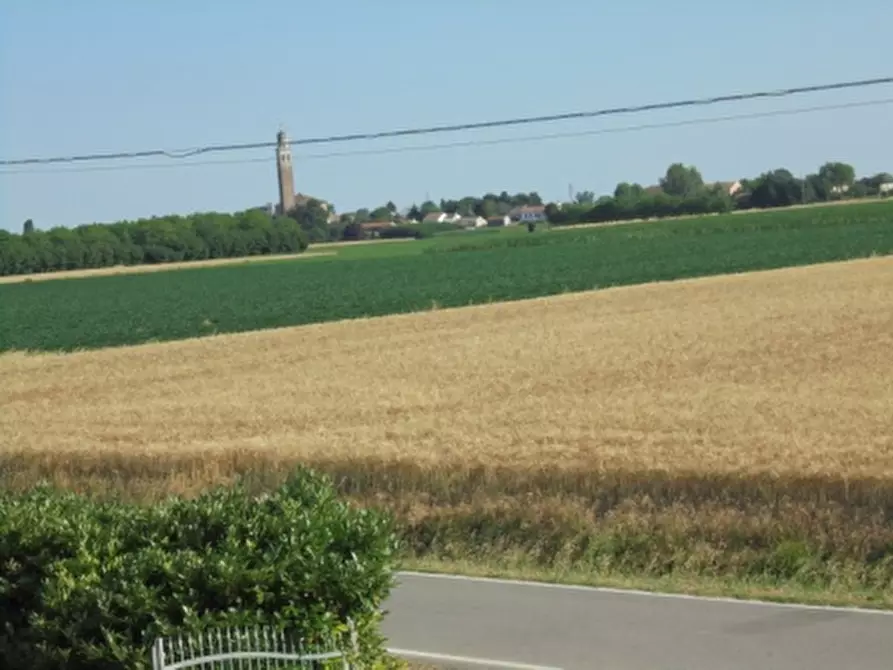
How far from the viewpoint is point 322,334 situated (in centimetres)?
3909

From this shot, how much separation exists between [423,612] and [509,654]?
62.9 inches

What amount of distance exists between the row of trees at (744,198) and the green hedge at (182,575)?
10980 centimetres

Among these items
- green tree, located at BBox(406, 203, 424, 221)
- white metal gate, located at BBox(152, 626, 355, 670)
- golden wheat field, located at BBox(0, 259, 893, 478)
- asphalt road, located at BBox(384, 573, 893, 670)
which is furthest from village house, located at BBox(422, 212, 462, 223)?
white metal gate, located at BBox(152, 626, 355, 670)

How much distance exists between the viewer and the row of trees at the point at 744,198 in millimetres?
118438

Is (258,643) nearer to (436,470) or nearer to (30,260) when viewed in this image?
(436,470)

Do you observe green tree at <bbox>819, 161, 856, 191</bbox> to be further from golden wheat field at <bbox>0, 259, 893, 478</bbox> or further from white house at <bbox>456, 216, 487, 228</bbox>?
golden wheat field at <bbox>0, 259, 893, 478</bbox>

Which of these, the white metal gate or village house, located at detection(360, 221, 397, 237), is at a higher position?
village house, located at detection(360, 221, 397, 237)

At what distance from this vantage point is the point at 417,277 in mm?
70938

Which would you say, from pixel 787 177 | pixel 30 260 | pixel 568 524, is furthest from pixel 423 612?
pixel 787 177

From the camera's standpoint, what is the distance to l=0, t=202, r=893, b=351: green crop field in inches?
2084

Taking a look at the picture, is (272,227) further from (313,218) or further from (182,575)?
(182,575)

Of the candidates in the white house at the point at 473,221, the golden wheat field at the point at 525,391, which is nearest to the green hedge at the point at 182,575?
the golden wheat field at the point at 525,391

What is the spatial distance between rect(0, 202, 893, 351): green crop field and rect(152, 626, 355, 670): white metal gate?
1561 inches

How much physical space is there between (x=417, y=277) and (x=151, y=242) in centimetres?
3972
